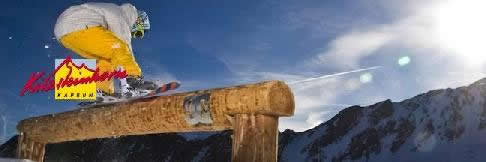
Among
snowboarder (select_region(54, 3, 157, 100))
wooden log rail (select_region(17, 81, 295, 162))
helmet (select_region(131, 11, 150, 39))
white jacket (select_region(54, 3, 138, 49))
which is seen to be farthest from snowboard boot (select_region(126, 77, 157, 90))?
wooden log rail (select_region(17, 81, 295, 162))

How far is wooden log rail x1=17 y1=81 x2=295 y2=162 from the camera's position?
3994mm

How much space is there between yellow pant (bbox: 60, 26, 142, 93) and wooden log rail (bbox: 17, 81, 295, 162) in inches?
84.8

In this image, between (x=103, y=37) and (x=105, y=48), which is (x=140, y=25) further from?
(x=105, y=48)

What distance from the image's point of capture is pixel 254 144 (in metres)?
3.96

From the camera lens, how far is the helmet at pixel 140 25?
887cm

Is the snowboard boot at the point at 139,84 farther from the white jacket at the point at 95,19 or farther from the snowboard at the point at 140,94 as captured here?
the white jacket at the point at 95,19

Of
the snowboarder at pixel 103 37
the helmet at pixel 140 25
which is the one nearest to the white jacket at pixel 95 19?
the snowboarder at pixel 103 37

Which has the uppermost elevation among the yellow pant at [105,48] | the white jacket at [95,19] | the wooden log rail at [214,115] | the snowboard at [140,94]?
the white jacket at [95,19]

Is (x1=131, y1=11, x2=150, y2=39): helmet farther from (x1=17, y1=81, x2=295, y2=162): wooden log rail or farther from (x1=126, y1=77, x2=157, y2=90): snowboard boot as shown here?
(x1=17, y1=81, x2=295, y2=162): wooden log rail

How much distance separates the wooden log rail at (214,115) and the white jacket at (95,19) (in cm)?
251

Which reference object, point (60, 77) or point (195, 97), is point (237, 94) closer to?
point (195, 97)

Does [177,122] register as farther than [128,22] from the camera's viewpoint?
No

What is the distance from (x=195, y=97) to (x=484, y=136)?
624ft

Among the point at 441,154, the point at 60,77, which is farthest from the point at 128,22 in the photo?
the point at 441,154
